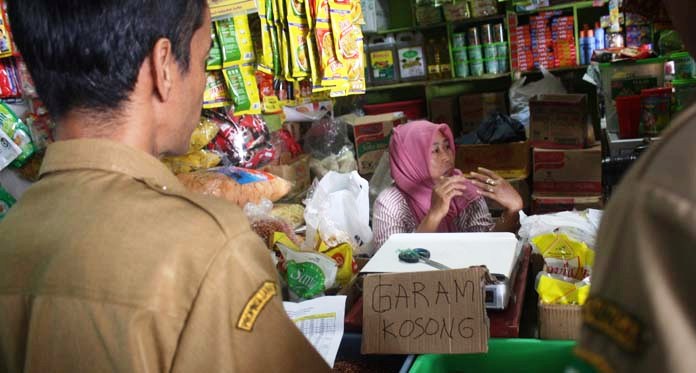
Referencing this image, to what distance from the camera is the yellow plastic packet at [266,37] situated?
231 cm

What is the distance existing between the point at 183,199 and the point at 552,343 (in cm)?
96

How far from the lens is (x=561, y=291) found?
1.37 metres

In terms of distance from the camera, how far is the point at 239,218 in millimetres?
749

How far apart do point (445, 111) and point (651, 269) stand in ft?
17.1

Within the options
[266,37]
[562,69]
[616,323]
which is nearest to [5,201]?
[266,37]

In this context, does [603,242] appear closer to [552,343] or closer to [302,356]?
[302,356]

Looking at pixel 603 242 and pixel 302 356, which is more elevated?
pixel 603 242

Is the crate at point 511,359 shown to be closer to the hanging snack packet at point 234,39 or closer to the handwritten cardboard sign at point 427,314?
the handwritten cardboard sign at point 427,314

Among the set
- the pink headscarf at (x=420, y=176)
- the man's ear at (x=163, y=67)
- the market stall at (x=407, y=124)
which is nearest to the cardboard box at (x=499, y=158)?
the market stall at (x=407, y=124)

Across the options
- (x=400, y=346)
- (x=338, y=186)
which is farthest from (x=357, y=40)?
(x=400, y=346)

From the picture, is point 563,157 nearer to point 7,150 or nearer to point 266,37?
point 266,37

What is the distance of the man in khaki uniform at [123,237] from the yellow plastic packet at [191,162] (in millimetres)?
1856

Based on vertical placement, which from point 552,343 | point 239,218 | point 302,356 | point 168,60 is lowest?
point 552,343

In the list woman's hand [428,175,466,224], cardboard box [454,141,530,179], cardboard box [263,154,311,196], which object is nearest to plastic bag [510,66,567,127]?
cardboard box [454,141,530,179]
